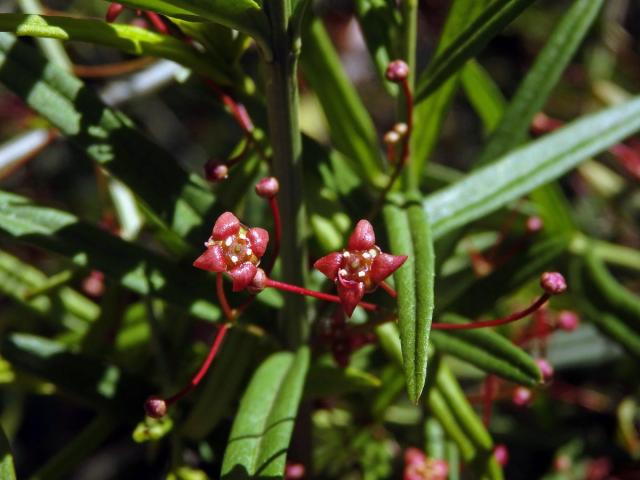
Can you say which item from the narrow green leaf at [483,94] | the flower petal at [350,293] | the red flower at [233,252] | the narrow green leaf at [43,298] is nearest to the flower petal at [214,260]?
the red flower at [233,252]

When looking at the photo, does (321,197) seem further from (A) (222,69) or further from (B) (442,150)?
(B) (442,150)

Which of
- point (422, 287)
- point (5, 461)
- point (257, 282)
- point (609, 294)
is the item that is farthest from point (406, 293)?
point (609, 294)

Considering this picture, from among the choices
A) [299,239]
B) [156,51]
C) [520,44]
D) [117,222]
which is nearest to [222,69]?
[156,51]

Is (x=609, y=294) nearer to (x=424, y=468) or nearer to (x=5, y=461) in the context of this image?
(x=424, y=468)

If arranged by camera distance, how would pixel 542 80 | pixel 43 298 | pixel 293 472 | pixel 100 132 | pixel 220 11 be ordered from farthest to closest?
1. pixel 43 298
2. pixel 542 80
3. pixel 293 472
4. pixel 100 132
5. pixel 220 11

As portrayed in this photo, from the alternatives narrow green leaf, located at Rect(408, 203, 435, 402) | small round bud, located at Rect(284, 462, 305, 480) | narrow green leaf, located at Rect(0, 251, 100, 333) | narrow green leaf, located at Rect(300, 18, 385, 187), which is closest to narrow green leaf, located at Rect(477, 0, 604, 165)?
narrow green leaf, located at Rect(300, 18, 385, 187)

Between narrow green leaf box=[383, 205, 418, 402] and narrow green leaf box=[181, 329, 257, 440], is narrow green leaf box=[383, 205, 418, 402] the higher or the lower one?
the higher one

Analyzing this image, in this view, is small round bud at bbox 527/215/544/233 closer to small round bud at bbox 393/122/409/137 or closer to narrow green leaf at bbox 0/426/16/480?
→ small round bud at bbox 393/122/409/137

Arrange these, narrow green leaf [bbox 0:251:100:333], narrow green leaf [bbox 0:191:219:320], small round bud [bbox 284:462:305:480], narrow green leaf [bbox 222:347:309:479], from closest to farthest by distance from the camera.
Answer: narrow green leaf [bbox 222:347:309:479] → narrow green leaf [bbox 0:191:219:320] → small round bud [bbox 284:462:305:480] → narrow green leaf [bbox 0:251:100:333]

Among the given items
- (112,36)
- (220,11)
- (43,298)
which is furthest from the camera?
(43,298)
